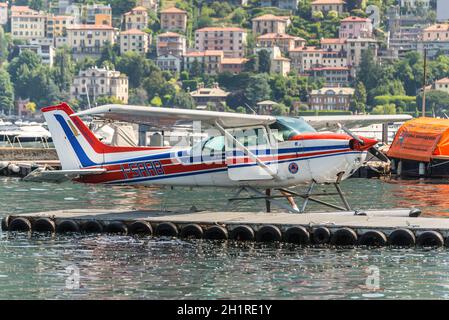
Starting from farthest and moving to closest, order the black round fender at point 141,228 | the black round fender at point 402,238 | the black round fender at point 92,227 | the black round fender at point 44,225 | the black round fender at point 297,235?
the black round fender at point 44,225, the black round fender at point 92,227, the black round fender at point 141,228, the black round fender at point 297,235, the black round fender at point 402,238

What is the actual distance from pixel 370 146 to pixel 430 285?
15.5 ft

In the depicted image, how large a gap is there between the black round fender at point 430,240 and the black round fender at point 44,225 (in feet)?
22.8

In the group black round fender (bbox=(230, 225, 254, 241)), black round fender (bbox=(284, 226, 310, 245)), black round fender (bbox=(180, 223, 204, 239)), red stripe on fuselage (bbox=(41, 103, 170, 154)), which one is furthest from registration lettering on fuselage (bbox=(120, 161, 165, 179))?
black round fender (bbox=(284, 226, 310, 245))

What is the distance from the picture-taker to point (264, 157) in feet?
93.0

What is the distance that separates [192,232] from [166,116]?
2.13 metres

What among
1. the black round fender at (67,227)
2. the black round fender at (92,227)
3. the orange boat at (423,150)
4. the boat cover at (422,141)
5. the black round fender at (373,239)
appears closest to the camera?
the black round fender at (373,239)

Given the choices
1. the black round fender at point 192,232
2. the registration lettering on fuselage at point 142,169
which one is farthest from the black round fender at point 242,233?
the registration lettering on fuselage at point 142,169

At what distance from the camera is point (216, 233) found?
27.4m

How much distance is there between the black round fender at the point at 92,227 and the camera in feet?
93.5

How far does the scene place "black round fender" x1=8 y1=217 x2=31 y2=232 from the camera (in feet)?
94.7

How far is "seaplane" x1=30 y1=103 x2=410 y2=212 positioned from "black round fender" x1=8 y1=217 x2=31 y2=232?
0.98 m

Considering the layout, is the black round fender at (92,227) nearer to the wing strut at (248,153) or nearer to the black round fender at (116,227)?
the black round fender at (116,227)

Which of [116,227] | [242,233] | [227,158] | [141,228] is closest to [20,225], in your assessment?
[116,227]

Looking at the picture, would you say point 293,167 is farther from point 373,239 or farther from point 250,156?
point 373,239
